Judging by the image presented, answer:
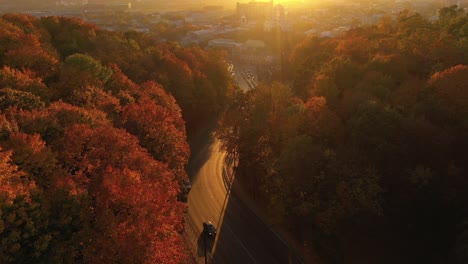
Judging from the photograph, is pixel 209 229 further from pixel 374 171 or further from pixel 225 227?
pixel 374 171

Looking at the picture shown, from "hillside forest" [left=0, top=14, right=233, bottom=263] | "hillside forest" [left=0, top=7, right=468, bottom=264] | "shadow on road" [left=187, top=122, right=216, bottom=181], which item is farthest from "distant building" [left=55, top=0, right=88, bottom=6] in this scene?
"hillside forest" [left=0, top=14, right=233, bottom=263]

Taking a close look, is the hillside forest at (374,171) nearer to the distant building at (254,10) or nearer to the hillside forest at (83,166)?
the hillside forest at (83,166)

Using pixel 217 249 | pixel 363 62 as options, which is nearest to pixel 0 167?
pixel 217 249

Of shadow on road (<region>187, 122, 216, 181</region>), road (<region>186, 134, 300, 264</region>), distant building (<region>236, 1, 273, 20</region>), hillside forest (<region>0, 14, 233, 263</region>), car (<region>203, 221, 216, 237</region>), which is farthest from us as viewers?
distant building (<region>236, 1, 273, 20</region>)

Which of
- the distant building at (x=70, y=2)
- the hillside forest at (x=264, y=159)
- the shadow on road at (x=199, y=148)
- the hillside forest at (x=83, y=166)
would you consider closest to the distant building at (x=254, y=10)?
the distant building at (x=70, y=2)

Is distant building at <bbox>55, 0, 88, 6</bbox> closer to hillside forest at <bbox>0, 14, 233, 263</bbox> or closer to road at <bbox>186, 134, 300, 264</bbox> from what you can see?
hillside forest at <bbox>0, 14, 233, 263</bbox>

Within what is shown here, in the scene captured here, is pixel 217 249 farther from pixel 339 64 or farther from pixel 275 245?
pixel 339 64
